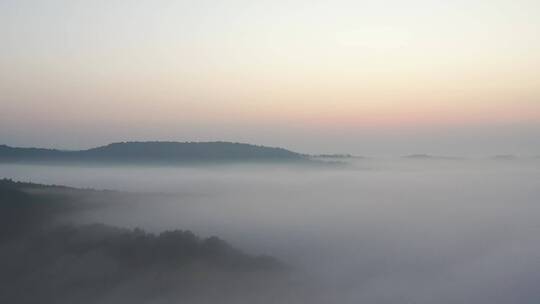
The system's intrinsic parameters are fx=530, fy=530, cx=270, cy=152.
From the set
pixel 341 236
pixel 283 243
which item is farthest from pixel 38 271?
pixel 341 236

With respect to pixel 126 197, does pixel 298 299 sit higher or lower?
lower

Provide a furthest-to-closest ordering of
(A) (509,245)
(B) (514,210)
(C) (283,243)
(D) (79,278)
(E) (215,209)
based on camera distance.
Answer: (B) (514,210), (E) (215,209), (A) (509,245), (C) (283,243), (D) (79,278)

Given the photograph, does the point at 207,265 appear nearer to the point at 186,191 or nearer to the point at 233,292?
the point at 233,292

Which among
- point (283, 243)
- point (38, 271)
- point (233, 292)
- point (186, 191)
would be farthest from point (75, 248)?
point (186, 191)

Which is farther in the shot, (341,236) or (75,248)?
(341,236)

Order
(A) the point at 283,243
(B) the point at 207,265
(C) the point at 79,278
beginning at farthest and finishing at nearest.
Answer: (A) the point at 283,243 → (B) the point at 207,265 → (C) the point at 79,278

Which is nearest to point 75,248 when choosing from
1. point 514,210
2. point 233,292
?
point 233,292

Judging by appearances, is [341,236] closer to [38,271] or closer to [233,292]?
[233,292]

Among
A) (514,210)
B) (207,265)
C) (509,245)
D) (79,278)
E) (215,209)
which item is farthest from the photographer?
(514,210)

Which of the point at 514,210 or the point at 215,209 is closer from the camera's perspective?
the point at 215,209
